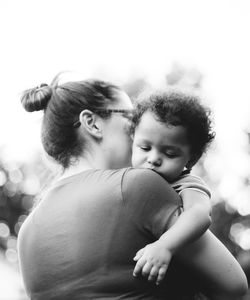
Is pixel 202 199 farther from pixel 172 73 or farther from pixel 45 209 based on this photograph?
pixel 172 73

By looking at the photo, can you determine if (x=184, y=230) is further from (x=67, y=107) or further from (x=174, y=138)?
(x=67, y=107)

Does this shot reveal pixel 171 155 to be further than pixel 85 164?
Yes

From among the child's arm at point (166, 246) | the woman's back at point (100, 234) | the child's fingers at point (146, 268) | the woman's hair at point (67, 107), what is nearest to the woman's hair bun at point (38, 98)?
the woman's hair at point (67, 107)

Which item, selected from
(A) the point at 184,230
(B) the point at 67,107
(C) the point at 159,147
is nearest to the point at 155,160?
(C) the point at 159,147

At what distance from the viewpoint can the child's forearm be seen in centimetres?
189

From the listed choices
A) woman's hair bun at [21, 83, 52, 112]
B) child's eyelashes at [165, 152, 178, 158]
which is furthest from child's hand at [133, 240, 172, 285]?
woman's hair bun at [21, 83, 52, 112]

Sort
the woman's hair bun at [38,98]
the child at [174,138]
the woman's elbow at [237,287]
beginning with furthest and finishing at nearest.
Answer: the woman's hair bun at [38,98]
the child at [174,138]
the woman's elbow at [237,287]

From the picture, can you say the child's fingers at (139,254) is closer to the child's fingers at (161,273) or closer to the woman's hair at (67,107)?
the child's fingers at (161,273)

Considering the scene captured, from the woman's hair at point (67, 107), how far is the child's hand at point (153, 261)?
68 centimetres

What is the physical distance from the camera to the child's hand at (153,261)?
73.0 inches

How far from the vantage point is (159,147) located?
2.50 metres

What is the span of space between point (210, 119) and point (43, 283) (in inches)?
44.2

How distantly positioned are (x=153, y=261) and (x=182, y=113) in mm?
872

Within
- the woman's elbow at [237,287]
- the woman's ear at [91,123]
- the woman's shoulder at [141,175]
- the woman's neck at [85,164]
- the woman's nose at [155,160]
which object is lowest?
the woman's elbow at [237,287]
